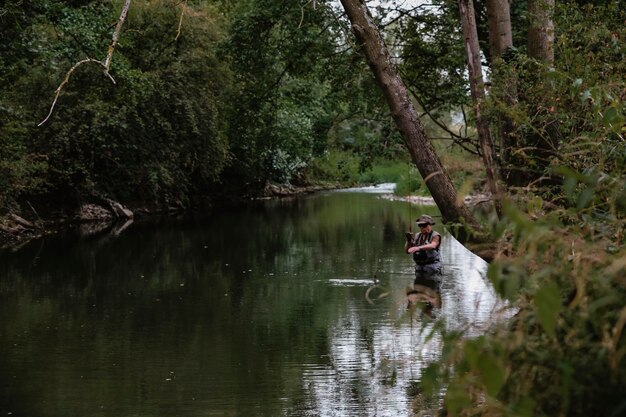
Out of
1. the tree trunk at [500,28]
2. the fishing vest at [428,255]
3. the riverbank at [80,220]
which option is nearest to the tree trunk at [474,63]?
the tree trunk at [500,28]

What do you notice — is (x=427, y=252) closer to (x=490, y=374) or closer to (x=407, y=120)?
(x=407, y=120)

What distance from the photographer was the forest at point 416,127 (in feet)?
9.12

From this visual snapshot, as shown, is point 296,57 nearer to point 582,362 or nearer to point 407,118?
point 407,118

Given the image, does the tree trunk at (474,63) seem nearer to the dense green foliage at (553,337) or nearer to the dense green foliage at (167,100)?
the dense green foliage at (553,337)

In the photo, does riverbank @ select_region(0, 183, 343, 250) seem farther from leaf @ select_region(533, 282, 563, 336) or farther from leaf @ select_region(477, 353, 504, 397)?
leaf @ select_region(533, 282, 563, 336)

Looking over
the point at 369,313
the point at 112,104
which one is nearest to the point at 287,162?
the point at 112,104

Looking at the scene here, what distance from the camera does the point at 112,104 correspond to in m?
31.7

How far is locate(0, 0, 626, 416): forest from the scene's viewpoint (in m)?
2.78

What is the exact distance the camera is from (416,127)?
737 centimetres

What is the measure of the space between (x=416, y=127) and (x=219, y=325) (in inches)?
247

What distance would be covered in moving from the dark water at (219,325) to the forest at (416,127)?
0.44 meters

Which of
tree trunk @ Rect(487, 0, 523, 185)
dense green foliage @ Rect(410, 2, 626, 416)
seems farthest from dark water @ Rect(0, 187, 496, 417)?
tree trunk @ Rect(487, 0, 523, 185)

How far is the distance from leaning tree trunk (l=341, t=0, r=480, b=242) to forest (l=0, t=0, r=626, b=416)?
1cm

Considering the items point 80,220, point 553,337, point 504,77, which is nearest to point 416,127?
point 504,77
